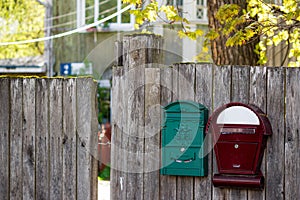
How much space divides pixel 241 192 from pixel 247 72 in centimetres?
95

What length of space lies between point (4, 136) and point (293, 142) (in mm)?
2497

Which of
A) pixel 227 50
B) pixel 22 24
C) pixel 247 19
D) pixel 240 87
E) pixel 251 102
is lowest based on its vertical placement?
pixel 251 102

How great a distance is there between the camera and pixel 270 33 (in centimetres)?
682

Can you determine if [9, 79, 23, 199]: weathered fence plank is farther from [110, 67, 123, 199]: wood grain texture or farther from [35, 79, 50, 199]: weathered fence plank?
[110, 67, 123, 199]: wood grain texture

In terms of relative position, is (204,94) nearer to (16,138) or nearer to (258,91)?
(258,91)

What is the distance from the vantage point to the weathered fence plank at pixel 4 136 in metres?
5.09

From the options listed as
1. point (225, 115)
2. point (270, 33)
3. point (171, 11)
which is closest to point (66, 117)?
point (225, 115)

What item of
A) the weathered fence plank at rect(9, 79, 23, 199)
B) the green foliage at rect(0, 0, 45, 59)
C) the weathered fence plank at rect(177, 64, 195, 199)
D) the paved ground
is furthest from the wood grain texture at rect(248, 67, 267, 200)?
the green foliage at rect(0, 0, 45, 59)

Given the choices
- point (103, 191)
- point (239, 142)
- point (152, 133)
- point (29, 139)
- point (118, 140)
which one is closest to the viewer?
point (239, 142)

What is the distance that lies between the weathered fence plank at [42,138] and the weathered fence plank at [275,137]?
187 cm

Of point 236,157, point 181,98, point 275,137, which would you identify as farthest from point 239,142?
point 181,98

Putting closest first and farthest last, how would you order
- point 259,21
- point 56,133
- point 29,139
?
point 56,133
point 29,139
point 259,21

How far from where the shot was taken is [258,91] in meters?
4.51

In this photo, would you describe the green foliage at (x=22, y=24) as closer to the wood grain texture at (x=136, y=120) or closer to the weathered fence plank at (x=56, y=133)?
the weathered fence plank at (x=56, y=133)
